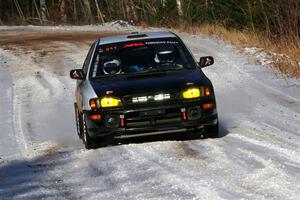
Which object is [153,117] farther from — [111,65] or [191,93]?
[111,65]

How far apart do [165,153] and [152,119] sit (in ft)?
3.42

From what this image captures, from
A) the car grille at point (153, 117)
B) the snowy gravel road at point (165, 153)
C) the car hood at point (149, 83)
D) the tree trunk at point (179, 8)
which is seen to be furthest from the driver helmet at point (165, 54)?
the tree trunk at point (179, 8)

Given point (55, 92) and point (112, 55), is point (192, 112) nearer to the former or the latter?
point (112, 55)

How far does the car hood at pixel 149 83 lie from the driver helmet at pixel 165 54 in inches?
17.8

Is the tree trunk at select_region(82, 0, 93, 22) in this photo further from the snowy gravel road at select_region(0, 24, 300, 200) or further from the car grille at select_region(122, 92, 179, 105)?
the car grille at select_region(122, 92, 179, 105)

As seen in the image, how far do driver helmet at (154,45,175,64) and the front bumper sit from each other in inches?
50.4

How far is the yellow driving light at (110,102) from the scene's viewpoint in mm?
10066

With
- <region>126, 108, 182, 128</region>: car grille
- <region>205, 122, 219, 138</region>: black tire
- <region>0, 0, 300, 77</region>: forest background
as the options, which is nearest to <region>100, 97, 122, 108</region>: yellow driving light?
<region>126, 108, 182, 128</region>: car grille

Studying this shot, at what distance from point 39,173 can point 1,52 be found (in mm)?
18479

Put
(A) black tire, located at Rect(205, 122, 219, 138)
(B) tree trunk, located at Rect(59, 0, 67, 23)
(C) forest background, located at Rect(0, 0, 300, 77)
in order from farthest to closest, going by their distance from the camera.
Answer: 1. (B) tree trunk, located at Rect(59, 0, 67, 23)
2. (C) forest background, located at Rect(0, 0, 300, 77)
3. (A) black tire, located at Rect(205, 122, 219, 138)

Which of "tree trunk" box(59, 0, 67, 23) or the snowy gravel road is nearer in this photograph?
the snowy gravel road

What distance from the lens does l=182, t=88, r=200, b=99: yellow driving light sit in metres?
10.1

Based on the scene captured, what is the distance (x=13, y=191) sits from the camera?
7629 mm

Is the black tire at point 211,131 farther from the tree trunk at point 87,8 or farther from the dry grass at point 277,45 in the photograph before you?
the tree trunk at point 87,8
